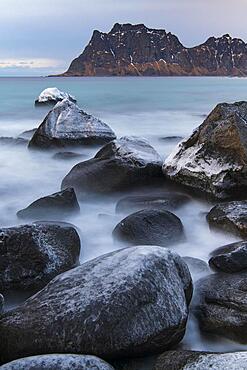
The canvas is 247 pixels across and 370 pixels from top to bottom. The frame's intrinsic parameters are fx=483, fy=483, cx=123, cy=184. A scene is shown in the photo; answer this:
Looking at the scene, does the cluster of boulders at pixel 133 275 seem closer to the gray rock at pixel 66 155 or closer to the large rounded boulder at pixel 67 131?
the gray rock at pixel 66 155

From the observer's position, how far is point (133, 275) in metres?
3.04

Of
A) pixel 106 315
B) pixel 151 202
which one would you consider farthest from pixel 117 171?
pixel 106 315

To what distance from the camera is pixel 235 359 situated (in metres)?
2.52

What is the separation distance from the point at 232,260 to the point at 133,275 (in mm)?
1155

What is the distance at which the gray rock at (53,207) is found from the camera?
523cm

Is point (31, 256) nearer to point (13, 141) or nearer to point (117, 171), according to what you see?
point (117, 171)

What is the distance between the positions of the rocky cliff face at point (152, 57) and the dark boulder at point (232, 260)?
112956 mm

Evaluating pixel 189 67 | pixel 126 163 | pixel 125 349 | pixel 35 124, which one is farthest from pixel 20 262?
pixel 189 67

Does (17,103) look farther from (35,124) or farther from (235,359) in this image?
(235,359)

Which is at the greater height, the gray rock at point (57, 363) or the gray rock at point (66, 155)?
the gray rock at point (66, 155)

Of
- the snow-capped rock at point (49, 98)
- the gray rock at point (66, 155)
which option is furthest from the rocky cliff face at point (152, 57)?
the gray rock at point (66, 155)

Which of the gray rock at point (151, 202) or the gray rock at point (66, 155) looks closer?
the gray rock at point (151, 202)

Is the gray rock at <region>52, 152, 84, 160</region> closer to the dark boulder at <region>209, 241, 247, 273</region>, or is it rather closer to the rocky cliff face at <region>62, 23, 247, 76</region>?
the dark boulder at <region>209, 241, 247, 273</region>

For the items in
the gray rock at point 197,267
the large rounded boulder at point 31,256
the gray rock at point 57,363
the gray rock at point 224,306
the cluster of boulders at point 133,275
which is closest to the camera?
the gray rock at point 57,363
